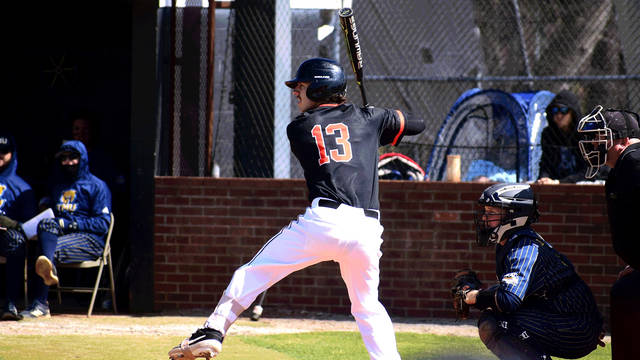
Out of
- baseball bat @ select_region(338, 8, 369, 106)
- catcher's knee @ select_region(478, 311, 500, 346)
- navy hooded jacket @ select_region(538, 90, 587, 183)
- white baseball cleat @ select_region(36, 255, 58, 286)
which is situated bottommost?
catcher's knee @ select_region(478, 311, 500, 346)

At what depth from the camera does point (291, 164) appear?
906 centimetres

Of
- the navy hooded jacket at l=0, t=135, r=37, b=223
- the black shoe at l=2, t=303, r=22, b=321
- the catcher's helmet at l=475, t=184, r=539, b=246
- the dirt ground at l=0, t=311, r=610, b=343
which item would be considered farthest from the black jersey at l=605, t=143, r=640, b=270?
the navy hooded jacket at l=0, t=135, r=37, b=223

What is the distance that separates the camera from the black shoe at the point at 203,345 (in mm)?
4629

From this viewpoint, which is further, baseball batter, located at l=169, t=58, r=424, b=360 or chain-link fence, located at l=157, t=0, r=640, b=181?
chain-link fence, located at l=157, t=0, r=640, b=181

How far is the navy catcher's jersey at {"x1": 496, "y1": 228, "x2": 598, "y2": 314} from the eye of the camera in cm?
461

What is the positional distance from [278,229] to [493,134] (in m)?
2.81

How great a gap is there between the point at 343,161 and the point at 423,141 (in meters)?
5.08

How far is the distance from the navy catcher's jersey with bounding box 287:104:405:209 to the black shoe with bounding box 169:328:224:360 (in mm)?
973

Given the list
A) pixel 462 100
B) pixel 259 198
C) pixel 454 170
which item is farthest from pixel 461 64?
pixel 259 198

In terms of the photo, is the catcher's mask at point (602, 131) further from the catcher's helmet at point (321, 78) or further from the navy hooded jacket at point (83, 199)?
the navy hooded jacket at point (83, 199)

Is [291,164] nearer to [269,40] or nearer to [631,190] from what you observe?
[269,40]

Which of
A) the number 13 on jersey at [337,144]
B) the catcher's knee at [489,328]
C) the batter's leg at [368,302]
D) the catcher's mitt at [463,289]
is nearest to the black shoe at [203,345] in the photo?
the batter's leg at [368,302]

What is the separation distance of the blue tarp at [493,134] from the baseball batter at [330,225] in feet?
13.1

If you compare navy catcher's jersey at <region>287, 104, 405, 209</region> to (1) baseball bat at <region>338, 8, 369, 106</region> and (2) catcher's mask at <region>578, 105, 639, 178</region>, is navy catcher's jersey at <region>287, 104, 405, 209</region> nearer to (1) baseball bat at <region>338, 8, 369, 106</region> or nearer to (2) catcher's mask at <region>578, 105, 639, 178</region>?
(1) baseball bat at <region>338, 8, 369, 106</region>
